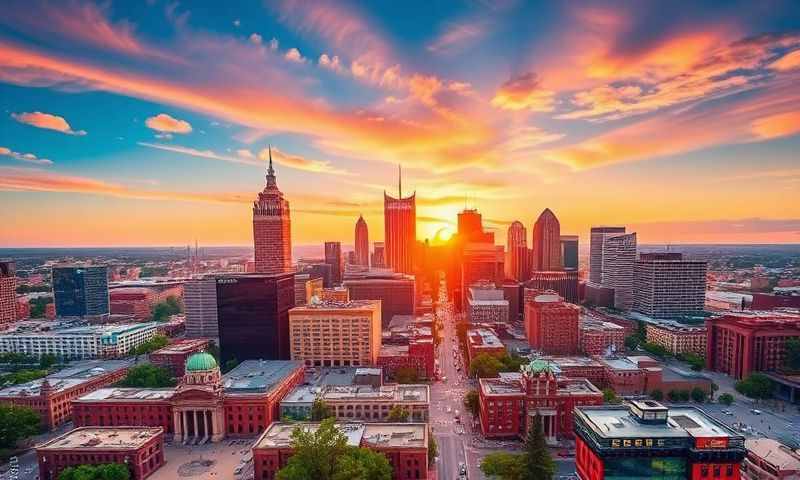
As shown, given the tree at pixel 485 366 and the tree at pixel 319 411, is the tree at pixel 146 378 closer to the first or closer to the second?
the tree at pixel 319 411

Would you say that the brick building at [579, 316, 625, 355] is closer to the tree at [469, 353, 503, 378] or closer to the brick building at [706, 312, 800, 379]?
the brick building at [706, 312, 800, 379]

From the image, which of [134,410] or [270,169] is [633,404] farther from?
[270,169]

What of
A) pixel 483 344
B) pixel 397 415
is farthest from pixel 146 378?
pixel 483 344

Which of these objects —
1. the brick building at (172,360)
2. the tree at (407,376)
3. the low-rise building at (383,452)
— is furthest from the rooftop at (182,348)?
the low-rise building at (383,452)

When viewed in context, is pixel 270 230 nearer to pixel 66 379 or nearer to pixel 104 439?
pixel 66 379

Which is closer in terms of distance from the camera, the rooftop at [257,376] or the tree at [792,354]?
the rooftop at [257,376]

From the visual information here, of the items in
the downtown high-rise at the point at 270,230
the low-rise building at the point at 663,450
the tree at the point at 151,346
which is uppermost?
the downtown high-rise at the point at 270,230

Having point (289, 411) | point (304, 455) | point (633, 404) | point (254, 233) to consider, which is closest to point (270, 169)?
point (254, 233)
